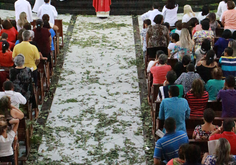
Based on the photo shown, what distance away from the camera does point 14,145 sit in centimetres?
556

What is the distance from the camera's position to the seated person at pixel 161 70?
7.20 meters

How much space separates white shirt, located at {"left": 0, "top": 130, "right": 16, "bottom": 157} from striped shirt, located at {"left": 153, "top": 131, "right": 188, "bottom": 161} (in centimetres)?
197

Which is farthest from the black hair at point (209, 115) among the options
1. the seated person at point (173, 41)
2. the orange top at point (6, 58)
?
the orange top at point (6, 58)

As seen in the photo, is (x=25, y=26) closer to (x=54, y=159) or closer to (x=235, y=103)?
(x=54, y=159)

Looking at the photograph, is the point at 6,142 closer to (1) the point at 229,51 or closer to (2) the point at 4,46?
(2) the point at 4,46

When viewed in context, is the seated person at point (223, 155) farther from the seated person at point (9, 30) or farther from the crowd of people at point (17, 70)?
the seated person at point (9, 30)

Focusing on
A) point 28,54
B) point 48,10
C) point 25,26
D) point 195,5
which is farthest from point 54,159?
point 195,5

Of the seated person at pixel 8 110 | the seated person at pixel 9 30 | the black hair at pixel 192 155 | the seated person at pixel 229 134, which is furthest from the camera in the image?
the seated person at pixel 9 30

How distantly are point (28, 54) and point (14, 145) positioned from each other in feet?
8.02

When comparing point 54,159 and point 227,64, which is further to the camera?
point 227,64

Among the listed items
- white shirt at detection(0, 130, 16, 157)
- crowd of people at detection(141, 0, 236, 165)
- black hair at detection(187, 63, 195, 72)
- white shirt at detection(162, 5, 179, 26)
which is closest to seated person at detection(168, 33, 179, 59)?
crowd of people at detection(141, 0, 236, 165)

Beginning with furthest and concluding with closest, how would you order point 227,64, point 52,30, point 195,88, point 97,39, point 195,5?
point 195,5, point 97,39, point 52,30, point 227,64, point 195,88

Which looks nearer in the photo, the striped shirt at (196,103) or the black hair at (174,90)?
the black hair at (174,90)

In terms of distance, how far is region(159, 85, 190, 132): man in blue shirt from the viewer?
5.61m
